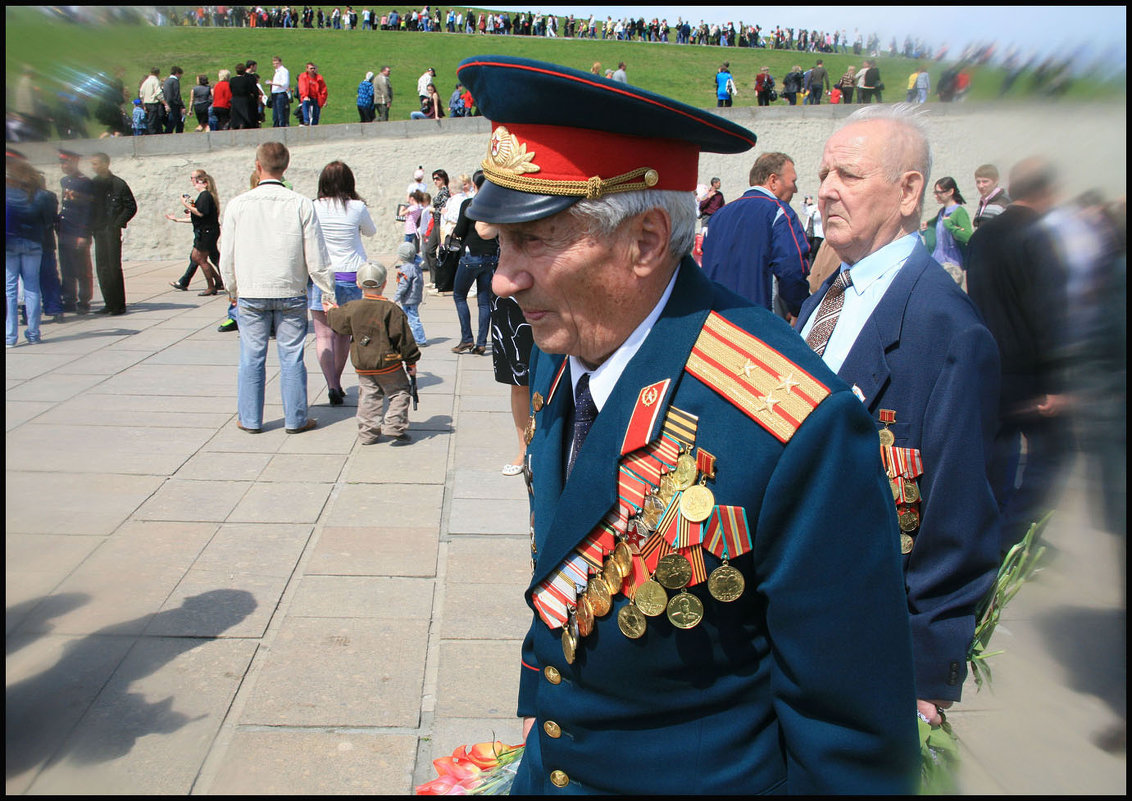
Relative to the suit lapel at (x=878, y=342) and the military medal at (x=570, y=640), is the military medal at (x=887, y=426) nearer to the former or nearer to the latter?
the suit lapel at (x=878, y=342)

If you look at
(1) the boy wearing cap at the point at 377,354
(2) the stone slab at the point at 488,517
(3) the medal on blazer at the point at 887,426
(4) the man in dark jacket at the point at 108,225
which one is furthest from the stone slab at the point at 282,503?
(4) the man in dark jacket at the point at 108,225

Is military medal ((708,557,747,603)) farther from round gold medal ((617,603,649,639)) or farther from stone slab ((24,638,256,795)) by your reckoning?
stone slab ((24,638,256,795))

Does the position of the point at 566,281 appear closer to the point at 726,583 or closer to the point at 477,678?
the point at 726,583

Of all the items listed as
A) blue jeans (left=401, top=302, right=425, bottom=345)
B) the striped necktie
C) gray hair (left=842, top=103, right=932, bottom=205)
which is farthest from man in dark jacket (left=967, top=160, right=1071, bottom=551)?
A: blue jeans (left=401, top=302, right=425, bottom=345)

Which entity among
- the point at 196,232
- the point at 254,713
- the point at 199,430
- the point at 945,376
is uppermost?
the point at 196,232

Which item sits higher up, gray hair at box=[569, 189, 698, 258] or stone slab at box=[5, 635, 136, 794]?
gray hair at box=[569, 189, 698, 258]

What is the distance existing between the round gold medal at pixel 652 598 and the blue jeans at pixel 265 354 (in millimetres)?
5943

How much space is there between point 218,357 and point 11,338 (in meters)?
8.79

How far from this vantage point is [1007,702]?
781 millimetres

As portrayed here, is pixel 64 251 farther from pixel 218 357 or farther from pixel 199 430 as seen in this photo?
pixel 218 357

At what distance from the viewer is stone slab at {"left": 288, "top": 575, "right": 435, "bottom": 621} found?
4.11m

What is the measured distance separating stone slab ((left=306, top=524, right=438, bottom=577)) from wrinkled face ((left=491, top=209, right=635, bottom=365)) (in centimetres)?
335

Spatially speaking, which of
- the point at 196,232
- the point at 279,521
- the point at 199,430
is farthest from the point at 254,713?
the point at 196,232

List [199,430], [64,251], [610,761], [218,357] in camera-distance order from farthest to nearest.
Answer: [218,357] < [199,430] < [610,761] < [64,251]
